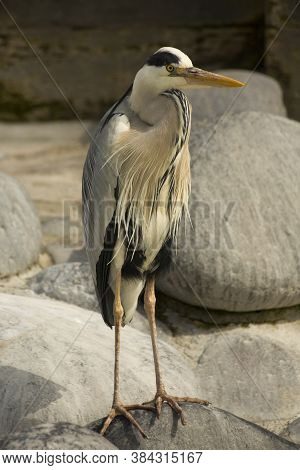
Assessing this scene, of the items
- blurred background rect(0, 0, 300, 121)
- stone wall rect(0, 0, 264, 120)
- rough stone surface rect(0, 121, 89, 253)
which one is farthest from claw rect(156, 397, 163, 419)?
stone wall rect(0, 0, 264, 120)

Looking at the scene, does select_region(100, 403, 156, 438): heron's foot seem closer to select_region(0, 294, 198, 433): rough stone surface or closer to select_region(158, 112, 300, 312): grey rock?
select_region(0, 294, 198, 433): rough stone surface

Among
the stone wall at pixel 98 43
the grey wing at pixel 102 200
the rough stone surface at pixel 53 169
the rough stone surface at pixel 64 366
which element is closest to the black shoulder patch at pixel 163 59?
the grey wing at pixel 102 200

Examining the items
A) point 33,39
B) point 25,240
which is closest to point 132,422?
point 25,240

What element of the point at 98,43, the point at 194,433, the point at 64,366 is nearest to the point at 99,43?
the point at 98,43

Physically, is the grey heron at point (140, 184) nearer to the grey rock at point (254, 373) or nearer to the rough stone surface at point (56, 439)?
the rough stone surface at point (56, 439)

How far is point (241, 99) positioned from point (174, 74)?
3.35 meters

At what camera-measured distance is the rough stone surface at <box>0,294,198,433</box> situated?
11.1 ft

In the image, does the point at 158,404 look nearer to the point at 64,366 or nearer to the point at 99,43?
the point at 64,366

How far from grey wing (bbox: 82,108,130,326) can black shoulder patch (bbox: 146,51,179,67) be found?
243mm

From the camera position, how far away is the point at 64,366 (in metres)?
3.61

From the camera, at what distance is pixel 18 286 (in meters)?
4.66

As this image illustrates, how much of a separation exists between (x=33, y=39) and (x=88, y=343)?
4.23 metres

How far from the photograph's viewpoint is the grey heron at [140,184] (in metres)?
3.02
